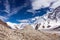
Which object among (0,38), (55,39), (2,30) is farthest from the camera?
(55,39)

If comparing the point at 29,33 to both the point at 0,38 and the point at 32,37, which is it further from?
the point at 0,38

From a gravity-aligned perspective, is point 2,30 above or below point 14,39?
above

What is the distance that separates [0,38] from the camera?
11492 mm

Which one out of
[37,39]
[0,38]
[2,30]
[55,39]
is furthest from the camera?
[55,39]

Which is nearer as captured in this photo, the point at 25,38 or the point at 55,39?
the point at 25,38

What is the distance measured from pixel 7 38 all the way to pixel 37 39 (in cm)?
301

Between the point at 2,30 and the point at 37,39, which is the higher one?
the point at 2,30

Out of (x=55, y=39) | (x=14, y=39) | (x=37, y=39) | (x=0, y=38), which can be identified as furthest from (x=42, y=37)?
(x=0, y=38)

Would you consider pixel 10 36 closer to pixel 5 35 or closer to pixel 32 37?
pixel 5 35

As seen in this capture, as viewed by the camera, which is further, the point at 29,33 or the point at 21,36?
the point at 29,33

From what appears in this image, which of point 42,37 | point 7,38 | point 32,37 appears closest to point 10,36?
point 7,38

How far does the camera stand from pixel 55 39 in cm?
1489

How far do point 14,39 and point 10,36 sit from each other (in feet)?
1.68

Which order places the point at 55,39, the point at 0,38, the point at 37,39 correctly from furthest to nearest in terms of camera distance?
the point at 55,39 < the point at 37,39 < the point at 0,38
